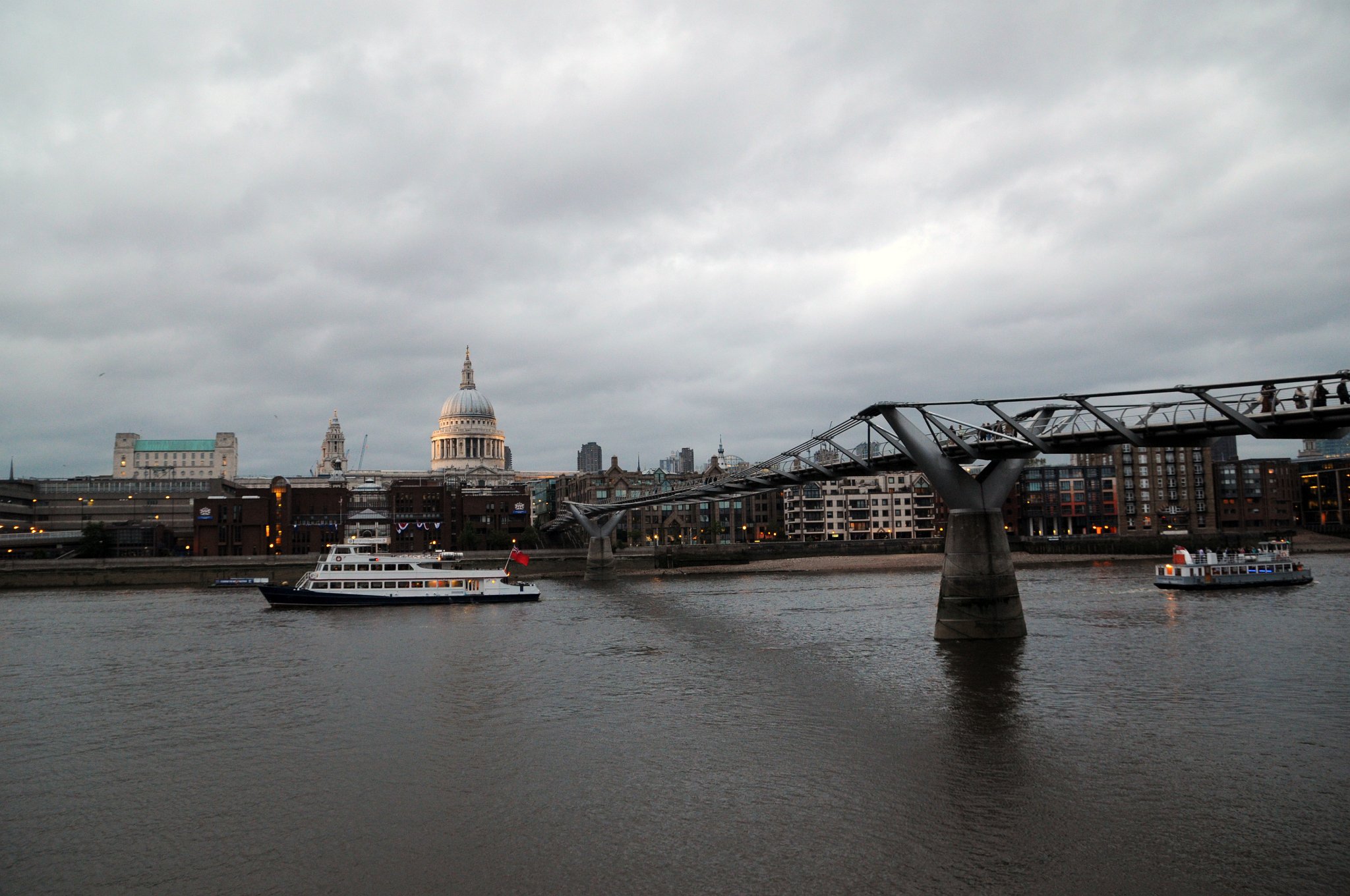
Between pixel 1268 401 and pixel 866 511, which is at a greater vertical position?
pixel 1268 401

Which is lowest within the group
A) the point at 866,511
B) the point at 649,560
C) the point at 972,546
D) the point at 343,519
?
the point at 649,560

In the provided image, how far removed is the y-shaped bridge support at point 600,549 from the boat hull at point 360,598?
3250 cm

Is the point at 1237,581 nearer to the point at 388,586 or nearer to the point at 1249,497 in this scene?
the point at 388,586

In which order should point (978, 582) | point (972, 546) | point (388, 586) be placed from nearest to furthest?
point (972, 546) < point (978, 582) < point (388, 586)

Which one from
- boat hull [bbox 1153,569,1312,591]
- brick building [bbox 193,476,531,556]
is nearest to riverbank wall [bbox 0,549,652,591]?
brick building [bbox 193,476,531,556]

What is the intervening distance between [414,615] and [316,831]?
4366cm

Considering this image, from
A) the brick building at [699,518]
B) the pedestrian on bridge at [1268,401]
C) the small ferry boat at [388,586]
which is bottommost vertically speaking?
the small ferry boat at [388,586]

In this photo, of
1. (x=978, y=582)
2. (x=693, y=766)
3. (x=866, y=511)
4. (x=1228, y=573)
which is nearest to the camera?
(x=693, y=766)

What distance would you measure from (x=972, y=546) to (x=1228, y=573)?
140 feet

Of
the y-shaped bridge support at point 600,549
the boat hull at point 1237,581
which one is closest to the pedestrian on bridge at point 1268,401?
the boat hull at point 1237,581

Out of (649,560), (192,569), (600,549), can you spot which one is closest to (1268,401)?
(600,549)

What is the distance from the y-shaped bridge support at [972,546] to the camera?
36250 mm

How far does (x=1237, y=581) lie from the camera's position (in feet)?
220

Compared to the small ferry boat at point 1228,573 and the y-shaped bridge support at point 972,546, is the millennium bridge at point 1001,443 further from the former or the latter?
the small ferry boat at point 1228,573
